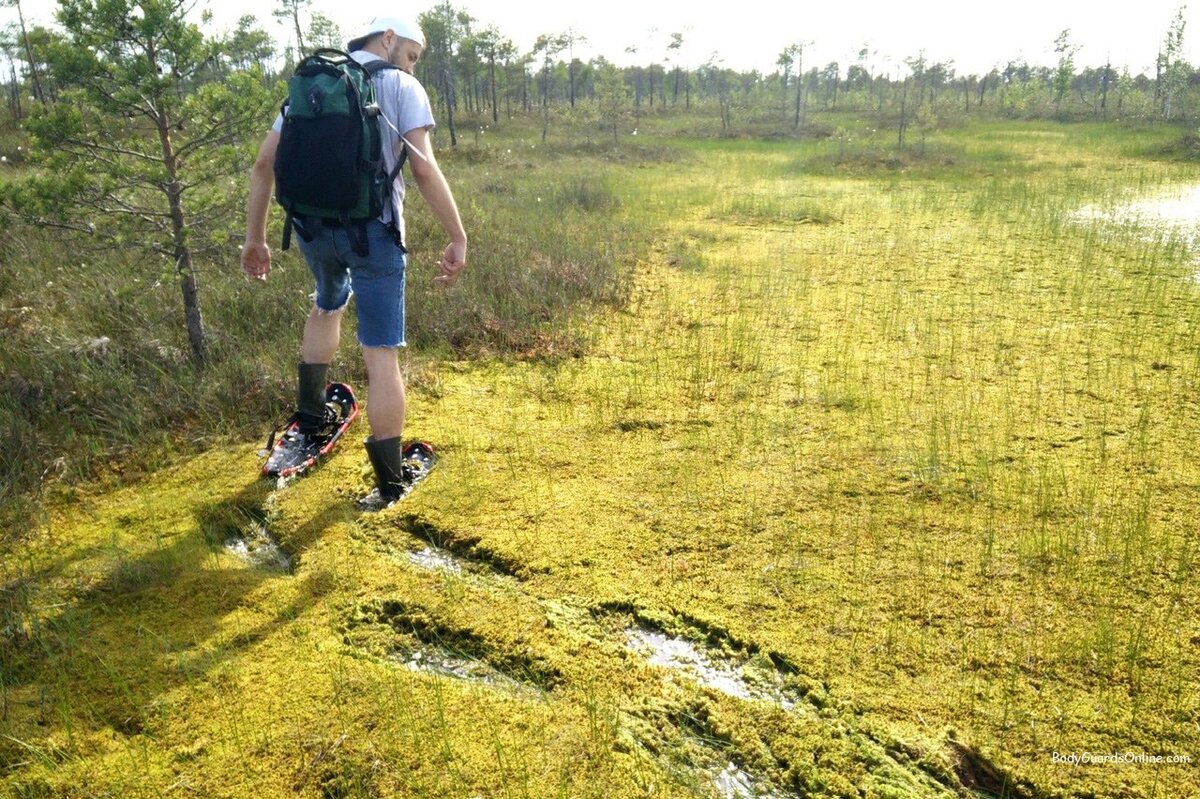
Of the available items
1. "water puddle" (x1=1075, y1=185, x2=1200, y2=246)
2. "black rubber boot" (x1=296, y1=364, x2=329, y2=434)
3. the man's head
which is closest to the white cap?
the man's head

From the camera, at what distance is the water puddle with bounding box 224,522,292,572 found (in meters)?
3.14

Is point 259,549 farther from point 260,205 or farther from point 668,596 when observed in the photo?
point 668,596

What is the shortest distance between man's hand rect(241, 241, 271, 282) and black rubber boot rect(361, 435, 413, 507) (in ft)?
3.34

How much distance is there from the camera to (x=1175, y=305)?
254 inches

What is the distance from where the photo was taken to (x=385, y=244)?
A: 322 cm

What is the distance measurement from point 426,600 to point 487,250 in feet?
19.5

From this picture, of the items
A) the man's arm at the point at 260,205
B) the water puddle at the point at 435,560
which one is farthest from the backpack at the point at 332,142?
the water puddle at the point at 435,560

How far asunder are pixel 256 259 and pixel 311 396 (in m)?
0.82

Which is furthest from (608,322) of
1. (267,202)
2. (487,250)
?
(267,202)

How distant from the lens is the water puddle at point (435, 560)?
3.07 m

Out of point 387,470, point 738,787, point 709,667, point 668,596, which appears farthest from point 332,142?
point 738,787

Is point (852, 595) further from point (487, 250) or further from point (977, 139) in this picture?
point (977, 139)

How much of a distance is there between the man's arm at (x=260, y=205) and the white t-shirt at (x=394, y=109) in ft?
0.52

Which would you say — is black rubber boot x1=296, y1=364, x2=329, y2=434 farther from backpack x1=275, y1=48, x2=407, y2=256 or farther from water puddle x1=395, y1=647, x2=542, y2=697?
water puddle x1=395, y1=647, x2=542, y2=697
